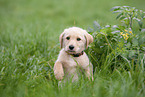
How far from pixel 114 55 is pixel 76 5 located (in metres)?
8.43

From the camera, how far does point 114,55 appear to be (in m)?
2.96

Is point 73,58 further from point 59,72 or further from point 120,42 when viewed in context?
point 120,42

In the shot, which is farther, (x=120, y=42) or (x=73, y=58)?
(x=120, y=42)

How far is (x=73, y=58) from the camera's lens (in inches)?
102

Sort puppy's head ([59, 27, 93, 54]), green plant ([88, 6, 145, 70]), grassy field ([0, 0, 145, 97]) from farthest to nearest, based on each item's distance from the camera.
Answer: green plant ([88, 6, 145, 70]) < puppy's head ([59, 27, 93, 54]) < grassy field ([0, 0, 145, 97])

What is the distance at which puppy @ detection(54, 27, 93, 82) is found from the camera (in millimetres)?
2512

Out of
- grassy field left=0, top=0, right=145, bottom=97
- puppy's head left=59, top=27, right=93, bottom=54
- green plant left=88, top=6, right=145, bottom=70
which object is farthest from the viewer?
green plant left=88, top=6, right=145, bottom=70

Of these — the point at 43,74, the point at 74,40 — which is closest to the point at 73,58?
the point at 74,40

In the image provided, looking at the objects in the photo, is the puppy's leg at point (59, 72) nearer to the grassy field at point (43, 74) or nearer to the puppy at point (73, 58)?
the puppy at point (73, 58)

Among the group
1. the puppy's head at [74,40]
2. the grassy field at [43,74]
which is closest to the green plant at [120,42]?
the grassy field at [43,74]

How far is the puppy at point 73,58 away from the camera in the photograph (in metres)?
2.51

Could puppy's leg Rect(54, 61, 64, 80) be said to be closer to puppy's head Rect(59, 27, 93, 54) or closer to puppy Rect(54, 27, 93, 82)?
puppy Rect(54, 27, 93, 82)

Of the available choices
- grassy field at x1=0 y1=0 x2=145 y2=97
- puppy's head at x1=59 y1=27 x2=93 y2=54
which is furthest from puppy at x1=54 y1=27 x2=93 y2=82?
grassy field at x1=0 y1=0 x2=145 y2=97

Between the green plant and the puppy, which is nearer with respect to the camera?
the puppy
